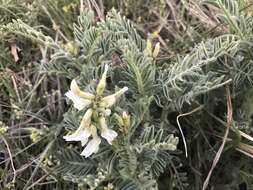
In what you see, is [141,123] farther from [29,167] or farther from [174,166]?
[29,167]

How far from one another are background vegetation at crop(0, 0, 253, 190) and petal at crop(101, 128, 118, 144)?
68 millimetres

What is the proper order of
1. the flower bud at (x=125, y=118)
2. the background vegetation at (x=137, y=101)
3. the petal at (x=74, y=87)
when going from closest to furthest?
the petal at (x=74, y=87) → the flower bud at (x=125, y=118) → the background vegetation at (x=137, y=101)

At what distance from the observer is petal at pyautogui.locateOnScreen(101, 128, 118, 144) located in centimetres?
115

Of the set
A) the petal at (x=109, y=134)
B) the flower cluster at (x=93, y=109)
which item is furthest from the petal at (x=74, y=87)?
the petal at (x=109, y=134)

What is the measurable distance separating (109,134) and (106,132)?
0.01 m

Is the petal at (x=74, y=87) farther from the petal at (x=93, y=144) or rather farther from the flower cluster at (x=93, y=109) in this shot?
the petal at (x=93, y=144)

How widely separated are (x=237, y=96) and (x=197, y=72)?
0.21 m

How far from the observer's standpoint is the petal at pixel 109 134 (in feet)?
3.78

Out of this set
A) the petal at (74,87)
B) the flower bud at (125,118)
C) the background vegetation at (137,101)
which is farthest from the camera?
the background vegetation at (137,101)

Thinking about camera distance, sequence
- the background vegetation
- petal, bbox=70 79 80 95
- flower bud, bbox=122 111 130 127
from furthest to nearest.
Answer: the background vegetation < flower bud, bbox=122 111 130 127 < petal, bbox=70 79 80 95

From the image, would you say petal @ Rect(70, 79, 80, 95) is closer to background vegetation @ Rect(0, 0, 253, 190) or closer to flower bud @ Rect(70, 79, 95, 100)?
flower bud @ Rect(70, 79, 95, 100)

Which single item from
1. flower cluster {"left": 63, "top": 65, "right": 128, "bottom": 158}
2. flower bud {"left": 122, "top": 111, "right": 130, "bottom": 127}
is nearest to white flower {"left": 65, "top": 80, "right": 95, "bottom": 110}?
flower cluster {"left": 63, "top": 65, "right": 128, "bottom": 158}

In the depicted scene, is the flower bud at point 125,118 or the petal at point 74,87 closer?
the petal at point 74,87

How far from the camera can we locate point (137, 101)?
135 cm
